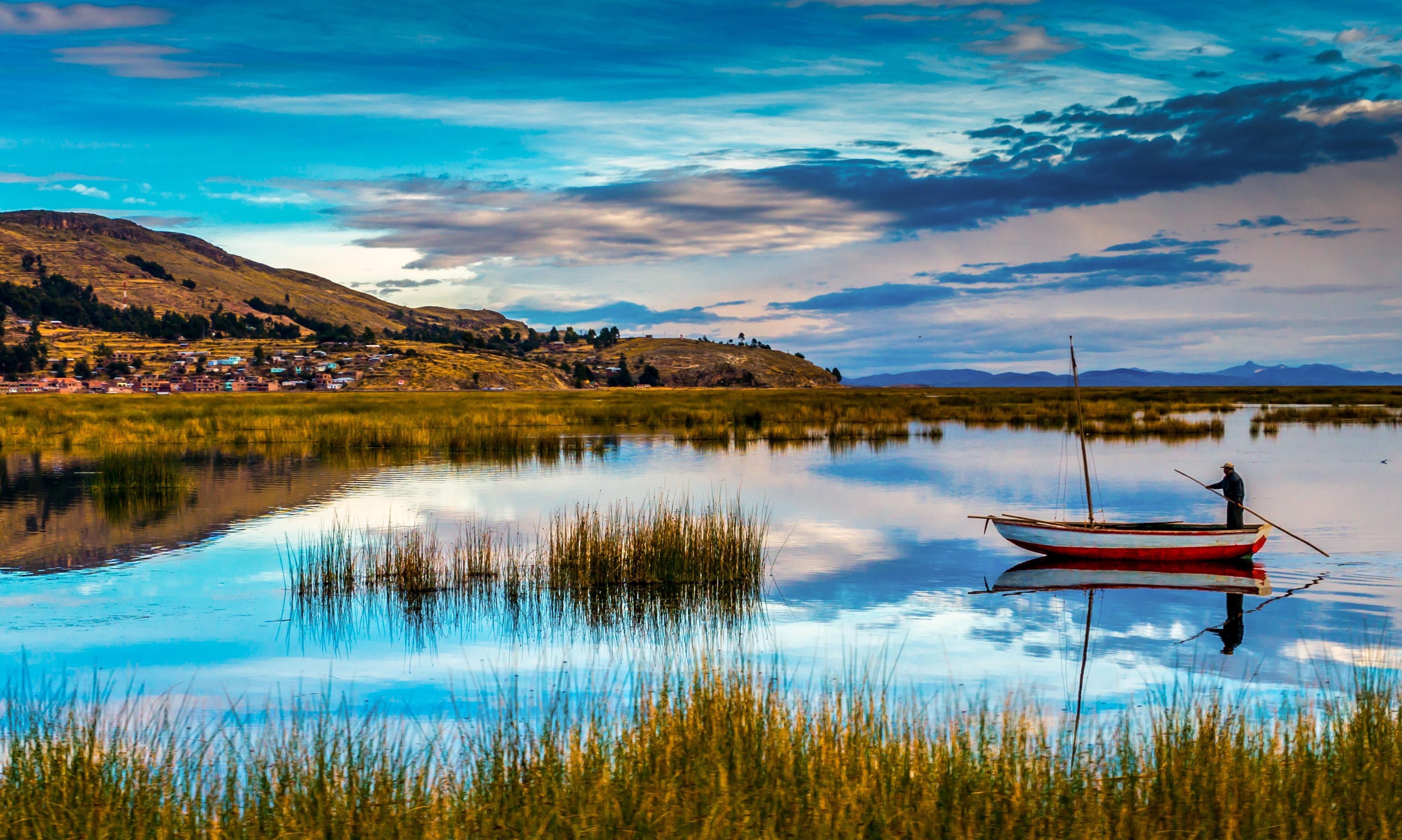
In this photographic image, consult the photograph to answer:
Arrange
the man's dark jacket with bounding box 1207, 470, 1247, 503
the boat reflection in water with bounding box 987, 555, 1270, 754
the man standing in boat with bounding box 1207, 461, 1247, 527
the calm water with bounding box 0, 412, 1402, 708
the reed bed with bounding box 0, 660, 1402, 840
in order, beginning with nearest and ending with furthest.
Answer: the reed bed with bounding box 0, 660, 1402, 840 < the calm water with bounding box 0, 412, 1402, 708 < the boat reflection in water with bounding box 987, 555, 1270, 754 < the man standing in boat with bounding box 1207, 461, 1247, 527 < the man's dark jacket with bounding box 1207, 470, 1247, 503

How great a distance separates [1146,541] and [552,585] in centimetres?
1143

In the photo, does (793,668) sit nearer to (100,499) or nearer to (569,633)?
(569,633)

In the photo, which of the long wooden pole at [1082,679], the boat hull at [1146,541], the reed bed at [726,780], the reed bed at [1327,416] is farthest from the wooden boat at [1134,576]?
the reed bed at [1327,416]

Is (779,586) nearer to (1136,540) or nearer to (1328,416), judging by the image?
(1136,540)

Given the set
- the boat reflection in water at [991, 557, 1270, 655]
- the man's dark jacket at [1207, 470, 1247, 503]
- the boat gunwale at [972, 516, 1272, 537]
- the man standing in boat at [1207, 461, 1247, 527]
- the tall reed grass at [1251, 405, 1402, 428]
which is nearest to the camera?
the boat reflection in water at [991, 557, 1270, 655]

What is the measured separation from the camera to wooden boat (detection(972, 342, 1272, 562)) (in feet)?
65.8

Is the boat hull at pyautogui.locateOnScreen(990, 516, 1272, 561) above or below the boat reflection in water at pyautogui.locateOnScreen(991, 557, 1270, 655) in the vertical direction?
above

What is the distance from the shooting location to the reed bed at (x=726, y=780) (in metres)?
7.00

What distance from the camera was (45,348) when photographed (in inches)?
7328

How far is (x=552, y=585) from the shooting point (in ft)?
58.3

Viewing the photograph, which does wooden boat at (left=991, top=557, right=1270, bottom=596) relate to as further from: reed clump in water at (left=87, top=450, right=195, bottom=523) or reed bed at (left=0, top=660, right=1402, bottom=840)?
reed clump in water at (left=87, top=450, right=195, bottom=523)

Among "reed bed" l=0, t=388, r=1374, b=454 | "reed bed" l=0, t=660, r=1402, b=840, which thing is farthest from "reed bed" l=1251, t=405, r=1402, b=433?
"reed bed" l=0, t=660, r=1402, b=840

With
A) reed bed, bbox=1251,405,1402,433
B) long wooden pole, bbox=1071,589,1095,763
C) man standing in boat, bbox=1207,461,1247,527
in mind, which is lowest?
long wooden pole, bbox=1071,589,1095,763

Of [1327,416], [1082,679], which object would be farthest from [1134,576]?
[1327,416]
